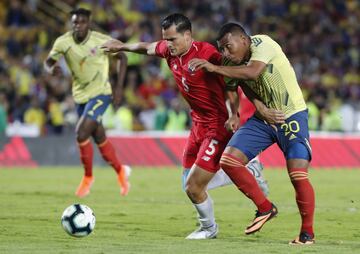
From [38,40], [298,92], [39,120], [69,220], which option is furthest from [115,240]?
[38,40]

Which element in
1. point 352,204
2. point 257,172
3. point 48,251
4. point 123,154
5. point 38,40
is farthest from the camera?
point 38,40

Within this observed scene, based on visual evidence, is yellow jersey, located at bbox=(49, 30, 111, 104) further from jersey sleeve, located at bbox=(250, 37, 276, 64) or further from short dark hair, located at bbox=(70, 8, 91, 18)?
jersey sleeve, located at bbox=(250, 37, 276, 64)

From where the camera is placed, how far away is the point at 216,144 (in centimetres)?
1070

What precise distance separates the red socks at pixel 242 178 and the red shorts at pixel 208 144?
0.40m

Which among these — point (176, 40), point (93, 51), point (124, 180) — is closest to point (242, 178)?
point (176, 40)

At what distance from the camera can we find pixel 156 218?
1270 cm

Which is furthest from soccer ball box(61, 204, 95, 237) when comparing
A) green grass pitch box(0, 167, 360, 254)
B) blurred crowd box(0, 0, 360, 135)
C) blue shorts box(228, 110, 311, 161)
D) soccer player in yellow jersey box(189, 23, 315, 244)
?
blurred crowd box(0, 0, 360, 135)

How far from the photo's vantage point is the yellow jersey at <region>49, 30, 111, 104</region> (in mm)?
Result: 16016

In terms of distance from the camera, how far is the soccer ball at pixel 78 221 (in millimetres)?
9898

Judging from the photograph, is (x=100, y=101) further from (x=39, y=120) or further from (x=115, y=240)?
(x=39, y=120)

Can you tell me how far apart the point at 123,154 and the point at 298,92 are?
575 inches

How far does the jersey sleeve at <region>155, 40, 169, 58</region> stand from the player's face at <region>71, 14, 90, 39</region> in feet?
15.3

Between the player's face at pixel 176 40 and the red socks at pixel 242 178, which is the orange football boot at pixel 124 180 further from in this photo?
the red socks at pixel 242 178

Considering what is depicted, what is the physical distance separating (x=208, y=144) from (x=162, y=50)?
1205 mm
